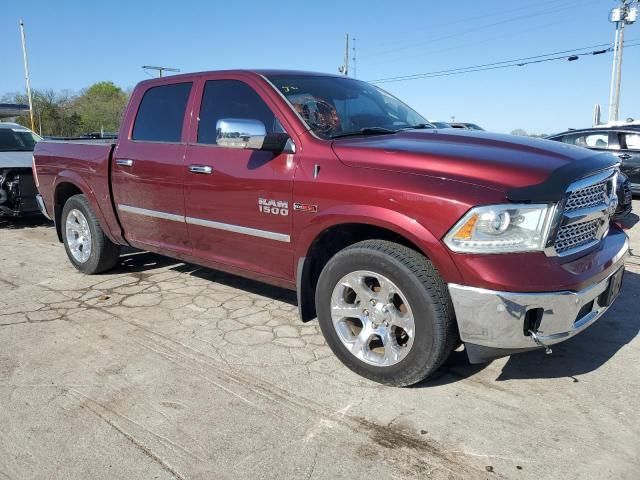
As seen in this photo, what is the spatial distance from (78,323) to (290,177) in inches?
86.7

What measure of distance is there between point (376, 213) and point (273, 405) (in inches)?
48.1

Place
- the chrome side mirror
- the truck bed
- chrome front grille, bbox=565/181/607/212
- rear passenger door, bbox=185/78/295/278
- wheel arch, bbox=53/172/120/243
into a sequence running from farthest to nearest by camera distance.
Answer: wheel arch, bbox=53/172/120/243 < the truck bed < rear passenger door, bbox=185/78/295/278 < the chrome side mirror < chrome front grille, bbox=565/181/607/212

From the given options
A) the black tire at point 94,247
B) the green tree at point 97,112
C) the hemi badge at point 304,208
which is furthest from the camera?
the green tree at point 97,112

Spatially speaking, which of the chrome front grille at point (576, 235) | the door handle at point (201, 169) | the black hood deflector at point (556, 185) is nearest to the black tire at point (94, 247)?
the door handle at point (201, 169)

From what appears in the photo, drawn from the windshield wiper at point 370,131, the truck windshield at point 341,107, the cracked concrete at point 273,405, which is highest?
the truck windshield at point 341,107

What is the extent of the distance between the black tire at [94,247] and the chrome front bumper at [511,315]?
3.94 meters

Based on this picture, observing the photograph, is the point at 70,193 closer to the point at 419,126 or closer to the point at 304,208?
the point at 304,208

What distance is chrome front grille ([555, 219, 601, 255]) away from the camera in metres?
2.80

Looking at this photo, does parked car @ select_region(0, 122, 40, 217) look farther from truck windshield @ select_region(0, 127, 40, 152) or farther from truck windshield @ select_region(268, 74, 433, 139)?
truck windshield @ select_region(268, 74, 433, 139)

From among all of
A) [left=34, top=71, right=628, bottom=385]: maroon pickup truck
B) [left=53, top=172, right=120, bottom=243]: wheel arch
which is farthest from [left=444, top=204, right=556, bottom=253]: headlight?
[left=53, top=172, right=120, bottom=243]: wheel arch

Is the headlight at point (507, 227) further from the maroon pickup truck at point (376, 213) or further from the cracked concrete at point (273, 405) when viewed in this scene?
the cracked concrete at point (273, 405)

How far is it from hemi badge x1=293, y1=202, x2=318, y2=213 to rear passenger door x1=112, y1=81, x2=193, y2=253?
1.24 metres

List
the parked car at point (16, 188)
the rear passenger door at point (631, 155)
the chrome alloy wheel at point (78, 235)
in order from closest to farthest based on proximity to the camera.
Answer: the chrome alloy wheel at point (78, 235)
the parked car at point (16, 188)
the rear passenger door at point (631, 155)

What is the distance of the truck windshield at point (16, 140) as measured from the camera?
31.4ft
